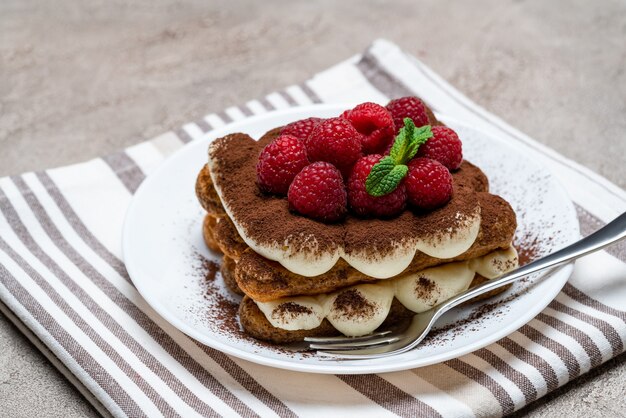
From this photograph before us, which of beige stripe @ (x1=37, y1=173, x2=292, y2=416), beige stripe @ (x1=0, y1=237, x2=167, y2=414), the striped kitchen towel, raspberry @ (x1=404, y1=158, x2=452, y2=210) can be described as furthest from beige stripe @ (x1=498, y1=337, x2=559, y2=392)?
beige stripe @ (x1=0, y1=237, x2=167, y2=414)

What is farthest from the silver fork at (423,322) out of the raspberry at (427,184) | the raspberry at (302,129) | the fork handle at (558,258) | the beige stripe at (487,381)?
the raspberry at (302,129)

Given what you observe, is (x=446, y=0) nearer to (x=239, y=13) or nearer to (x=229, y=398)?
(x=239, y=13)

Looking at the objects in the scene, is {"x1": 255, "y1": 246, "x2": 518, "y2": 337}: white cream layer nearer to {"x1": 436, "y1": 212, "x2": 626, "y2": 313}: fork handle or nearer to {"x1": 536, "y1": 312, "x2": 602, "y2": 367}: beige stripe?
{"x1": 436, "y1": 212, "x2": 626, "y2": 313}: fork handle

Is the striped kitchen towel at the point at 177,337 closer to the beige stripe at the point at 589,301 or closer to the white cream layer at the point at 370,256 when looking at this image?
the beige stripe at the point at 589,301

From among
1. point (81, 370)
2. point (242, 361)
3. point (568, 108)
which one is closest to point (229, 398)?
point (242, 361)

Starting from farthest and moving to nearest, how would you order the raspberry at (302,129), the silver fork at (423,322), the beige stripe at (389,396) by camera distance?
1. the raspberry at (302,129)
2. the silver fork at (423,322)
3. the beige stripe at (389,396)

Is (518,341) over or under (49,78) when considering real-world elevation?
over
